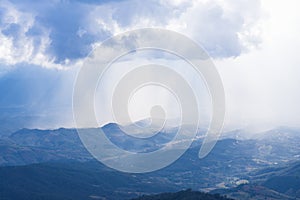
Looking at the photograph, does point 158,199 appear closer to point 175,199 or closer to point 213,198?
point 175,199

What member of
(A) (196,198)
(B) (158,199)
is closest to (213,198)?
(A) (196,198)

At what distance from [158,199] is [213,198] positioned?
23632mm

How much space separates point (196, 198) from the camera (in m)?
192

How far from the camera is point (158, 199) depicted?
19812cm

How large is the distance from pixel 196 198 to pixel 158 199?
56.1 ft

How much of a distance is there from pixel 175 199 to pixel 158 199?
742cm

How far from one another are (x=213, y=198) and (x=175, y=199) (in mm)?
16398

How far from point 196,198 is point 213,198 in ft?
28.6

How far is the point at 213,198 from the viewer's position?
195875 millimetres

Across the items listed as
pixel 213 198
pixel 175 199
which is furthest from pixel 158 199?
pixel 213 198

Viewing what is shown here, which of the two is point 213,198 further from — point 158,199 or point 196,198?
point 158,199

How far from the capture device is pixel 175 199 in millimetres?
198750
